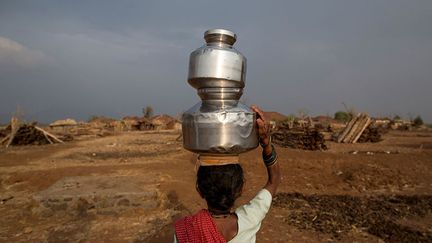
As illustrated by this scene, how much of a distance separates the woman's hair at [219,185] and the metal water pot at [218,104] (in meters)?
0.09

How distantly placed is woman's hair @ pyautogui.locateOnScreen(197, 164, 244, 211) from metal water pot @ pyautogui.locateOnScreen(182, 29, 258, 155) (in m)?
0.09

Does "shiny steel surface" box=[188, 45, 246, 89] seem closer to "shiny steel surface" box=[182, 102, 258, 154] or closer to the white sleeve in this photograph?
"shiny steel surface" box=[182, 102, 258, 154]

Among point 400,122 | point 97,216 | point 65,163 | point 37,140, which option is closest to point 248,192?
point 97,216

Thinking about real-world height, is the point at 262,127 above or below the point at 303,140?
above

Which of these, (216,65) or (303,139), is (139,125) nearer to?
(303,139)

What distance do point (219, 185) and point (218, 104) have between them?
40cm

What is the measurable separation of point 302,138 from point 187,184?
5.95 m

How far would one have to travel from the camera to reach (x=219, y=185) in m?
1.44

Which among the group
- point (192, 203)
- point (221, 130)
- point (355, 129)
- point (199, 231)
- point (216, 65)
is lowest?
point (192, 203)

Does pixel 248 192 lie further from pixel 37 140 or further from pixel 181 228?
pixel 37 140

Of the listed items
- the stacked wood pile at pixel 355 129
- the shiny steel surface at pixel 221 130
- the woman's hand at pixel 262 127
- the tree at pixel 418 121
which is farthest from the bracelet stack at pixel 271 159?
the tree at pixel 418 121

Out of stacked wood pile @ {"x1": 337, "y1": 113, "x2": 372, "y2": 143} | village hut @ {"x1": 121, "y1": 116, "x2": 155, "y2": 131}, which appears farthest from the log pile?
village hut @ {"x1": 121, "y1": 116, "x2": 155, "y2": 131}

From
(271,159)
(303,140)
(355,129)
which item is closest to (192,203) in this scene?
(271,159)

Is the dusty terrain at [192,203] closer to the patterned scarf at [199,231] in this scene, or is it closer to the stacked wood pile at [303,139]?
the patterned scarf at [199,231]
